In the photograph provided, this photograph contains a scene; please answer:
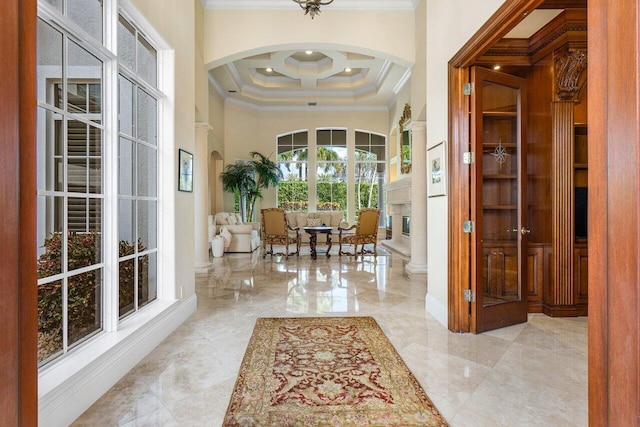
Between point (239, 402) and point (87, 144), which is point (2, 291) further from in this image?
point (87, 144)

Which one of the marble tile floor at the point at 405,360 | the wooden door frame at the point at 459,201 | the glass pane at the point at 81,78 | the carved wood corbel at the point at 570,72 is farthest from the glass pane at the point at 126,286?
the carved wood corbel at the point at 570,72

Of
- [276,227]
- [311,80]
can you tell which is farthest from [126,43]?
[311,80]

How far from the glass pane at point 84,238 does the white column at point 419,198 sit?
17.0 feet

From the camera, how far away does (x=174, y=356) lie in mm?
2764

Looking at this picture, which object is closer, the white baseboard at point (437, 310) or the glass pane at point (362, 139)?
the white baseboard at point (437, 310)

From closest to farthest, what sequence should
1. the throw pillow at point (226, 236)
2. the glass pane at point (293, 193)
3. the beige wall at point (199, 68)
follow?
1. the beige wall at point (199, 68)
2. the throw pillow at point (226, 236)
3. the glass pane at point (293, 193)

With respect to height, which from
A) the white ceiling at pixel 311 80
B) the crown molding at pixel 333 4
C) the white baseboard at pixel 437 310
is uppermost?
the white ceiling at pixel 311 80

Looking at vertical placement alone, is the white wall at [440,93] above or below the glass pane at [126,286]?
above

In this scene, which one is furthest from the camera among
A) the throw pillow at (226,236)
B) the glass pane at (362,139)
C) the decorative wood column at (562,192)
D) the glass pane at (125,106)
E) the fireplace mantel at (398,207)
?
the glass pane at (362,139)

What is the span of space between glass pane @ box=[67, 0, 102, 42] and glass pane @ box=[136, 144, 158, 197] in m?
0.92

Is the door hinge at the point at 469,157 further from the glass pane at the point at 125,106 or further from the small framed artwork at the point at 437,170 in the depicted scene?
the glass pane at the point at 125,106

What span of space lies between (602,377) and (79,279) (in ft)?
8.77

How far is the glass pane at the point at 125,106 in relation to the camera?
8.63ft

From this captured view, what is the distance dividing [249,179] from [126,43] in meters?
7.49
